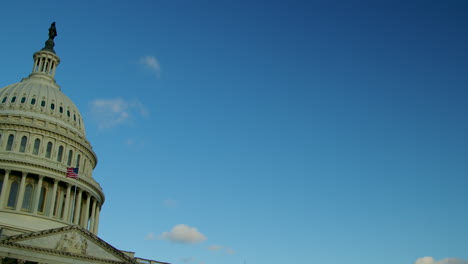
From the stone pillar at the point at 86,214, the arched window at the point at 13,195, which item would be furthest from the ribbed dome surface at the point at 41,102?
the arched window at the point at 13,195

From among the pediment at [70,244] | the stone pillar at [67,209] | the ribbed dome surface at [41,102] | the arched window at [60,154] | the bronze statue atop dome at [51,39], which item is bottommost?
the pediment at [70,244]

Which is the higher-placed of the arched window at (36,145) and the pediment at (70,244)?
the arched window at (36,145)

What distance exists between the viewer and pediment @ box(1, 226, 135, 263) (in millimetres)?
48812

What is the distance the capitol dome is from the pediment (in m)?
8.42

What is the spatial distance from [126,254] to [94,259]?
514 cm

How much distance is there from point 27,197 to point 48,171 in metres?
4.38

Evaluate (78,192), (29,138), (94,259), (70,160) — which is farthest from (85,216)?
(94,259)

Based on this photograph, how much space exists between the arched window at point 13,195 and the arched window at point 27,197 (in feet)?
3.77

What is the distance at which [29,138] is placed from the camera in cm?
7044

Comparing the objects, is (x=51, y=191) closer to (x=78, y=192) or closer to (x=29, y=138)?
(x=78, y=192)

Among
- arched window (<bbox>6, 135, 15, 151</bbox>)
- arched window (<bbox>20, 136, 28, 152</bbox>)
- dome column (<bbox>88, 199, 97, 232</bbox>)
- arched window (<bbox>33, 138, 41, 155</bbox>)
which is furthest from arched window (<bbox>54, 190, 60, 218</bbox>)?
arched window (<bbox>6, 135, 15, 151</bbox>)

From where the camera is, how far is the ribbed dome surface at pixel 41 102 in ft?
241

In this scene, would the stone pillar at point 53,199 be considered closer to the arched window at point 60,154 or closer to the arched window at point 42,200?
the arched window at point 42,200

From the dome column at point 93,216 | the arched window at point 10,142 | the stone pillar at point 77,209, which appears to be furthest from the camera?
the dome column at point 93,216
